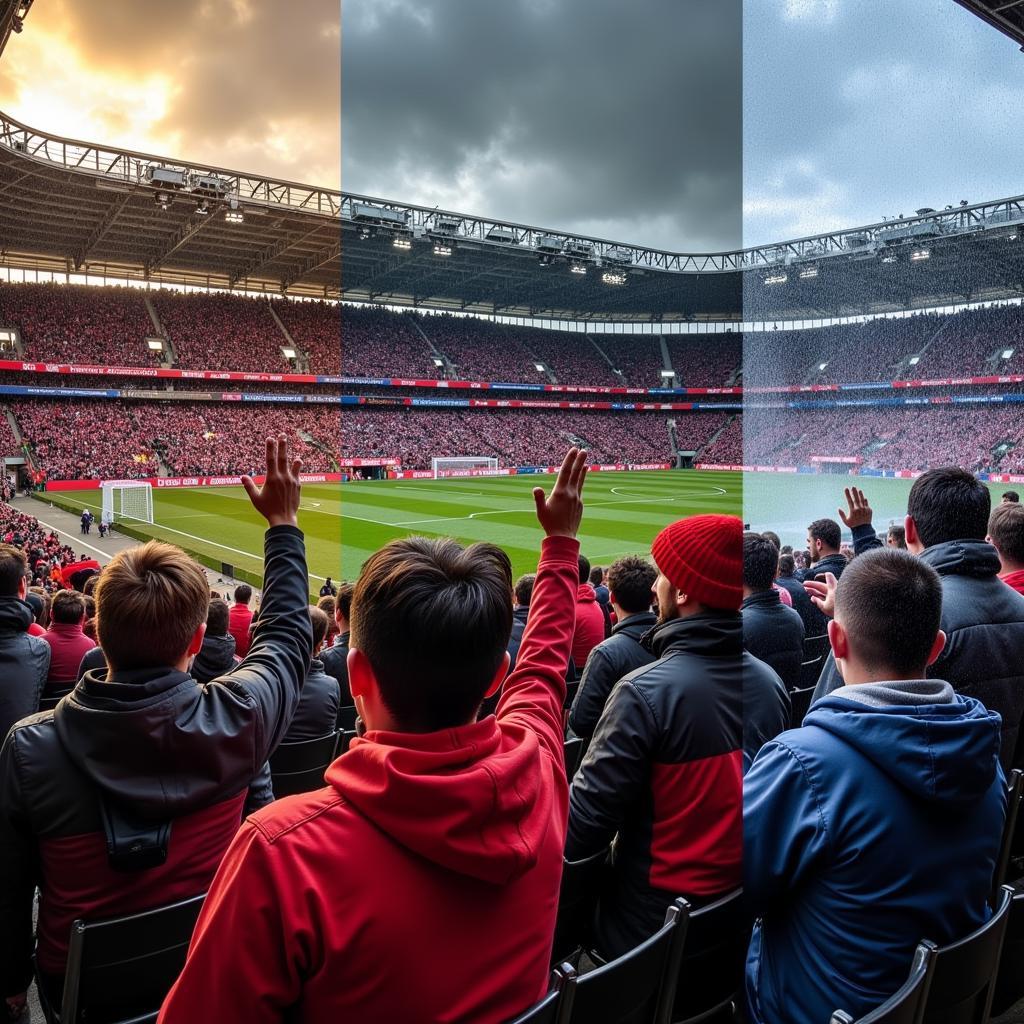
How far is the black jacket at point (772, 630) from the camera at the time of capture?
14.1 ft

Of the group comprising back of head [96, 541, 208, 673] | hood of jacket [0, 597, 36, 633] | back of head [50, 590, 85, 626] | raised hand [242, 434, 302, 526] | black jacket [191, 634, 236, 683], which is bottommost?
black jacket [191, 634, 236, 683]

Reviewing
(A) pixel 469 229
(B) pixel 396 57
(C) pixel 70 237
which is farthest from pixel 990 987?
(C) pixel 70 237

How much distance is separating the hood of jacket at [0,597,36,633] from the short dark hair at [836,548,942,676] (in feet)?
12.6

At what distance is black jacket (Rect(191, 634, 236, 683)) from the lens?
447cm

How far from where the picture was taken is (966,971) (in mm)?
1740

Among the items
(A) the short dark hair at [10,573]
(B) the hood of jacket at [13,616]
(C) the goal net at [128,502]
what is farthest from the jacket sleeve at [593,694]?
(C) the goal net at [128,502]

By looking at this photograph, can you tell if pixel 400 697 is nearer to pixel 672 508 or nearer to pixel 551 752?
pixel 551 752

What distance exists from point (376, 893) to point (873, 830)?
3.58 feet

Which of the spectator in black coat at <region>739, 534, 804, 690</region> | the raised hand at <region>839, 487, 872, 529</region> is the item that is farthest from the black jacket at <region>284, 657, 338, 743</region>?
the raised hand at <region>839, 487, 872, 529</region>

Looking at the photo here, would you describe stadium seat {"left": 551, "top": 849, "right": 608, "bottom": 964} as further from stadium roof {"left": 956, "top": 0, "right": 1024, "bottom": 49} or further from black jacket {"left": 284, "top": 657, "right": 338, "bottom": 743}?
stadium roof {"left": 956, "top": 0, "right": 1024, "bottom": 49}

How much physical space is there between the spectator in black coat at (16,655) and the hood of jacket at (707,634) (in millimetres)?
3269

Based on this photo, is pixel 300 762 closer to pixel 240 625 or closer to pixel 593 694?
pixel 593 694

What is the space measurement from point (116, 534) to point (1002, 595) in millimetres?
24602

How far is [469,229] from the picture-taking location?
120 ft
